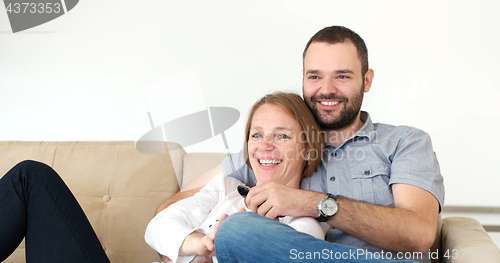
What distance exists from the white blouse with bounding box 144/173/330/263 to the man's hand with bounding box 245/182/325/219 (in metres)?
0.05

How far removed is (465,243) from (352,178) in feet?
1.42

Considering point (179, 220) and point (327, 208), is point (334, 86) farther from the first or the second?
point (179, 220)

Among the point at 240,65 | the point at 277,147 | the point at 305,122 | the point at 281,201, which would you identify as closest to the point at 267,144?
the point at 277,147

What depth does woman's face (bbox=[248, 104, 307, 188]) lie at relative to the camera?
1518 millimetres

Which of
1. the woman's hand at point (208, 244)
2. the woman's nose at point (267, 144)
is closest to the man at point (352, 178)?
the woman's hand at point (208, 244)

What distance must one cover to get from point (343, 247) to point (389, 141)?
721mm

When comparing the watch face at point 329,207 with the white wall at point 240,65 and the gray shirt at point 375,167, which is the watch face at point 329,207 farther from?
the white wall at point 240,65

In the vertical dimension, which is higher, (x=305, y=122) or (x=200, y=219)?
(x=305, y=122)

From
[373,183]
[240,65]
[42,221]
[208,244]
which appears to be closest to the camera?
[208,244]

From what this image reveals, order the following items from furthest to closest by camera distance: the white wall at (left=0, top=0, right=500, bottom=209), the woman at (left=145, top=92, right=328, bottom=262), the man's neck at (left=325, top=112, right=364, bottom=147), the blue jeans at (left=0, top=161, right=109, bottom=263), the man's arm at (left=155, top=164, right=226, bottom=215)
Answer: the white wall at (left=0, top=0, right=500, bottom=209) < the man's arm at (left=155, top=164, right=226, bottom=215) < the man's neck at (left=325, top=112, right=364, bottom=147) < the woman at (left=145, top=92, right=328, bottom=262) < the blue jeans at (left=0, top=161, right=109, bottom=263)

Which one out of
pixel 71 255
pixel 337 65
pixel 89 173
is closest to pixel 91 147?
pixel 89 173

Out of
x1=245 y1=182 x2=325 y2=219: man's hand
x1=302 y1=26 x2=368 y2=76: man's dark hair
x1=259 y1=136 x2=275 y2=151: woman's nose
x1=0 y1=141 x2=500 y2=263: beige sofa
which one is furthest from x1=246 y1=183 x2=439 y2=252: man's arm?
x1=0 y1=141 x2=500 y2=263: beige sofa

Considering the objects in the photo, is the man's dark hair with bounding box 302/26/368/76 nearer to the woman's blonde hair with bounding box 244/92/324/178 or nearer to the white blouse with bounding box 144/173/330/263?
the woman's blonde hair with bounding box 244/92/324/178

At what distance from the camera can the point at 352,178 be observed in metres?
1.54
